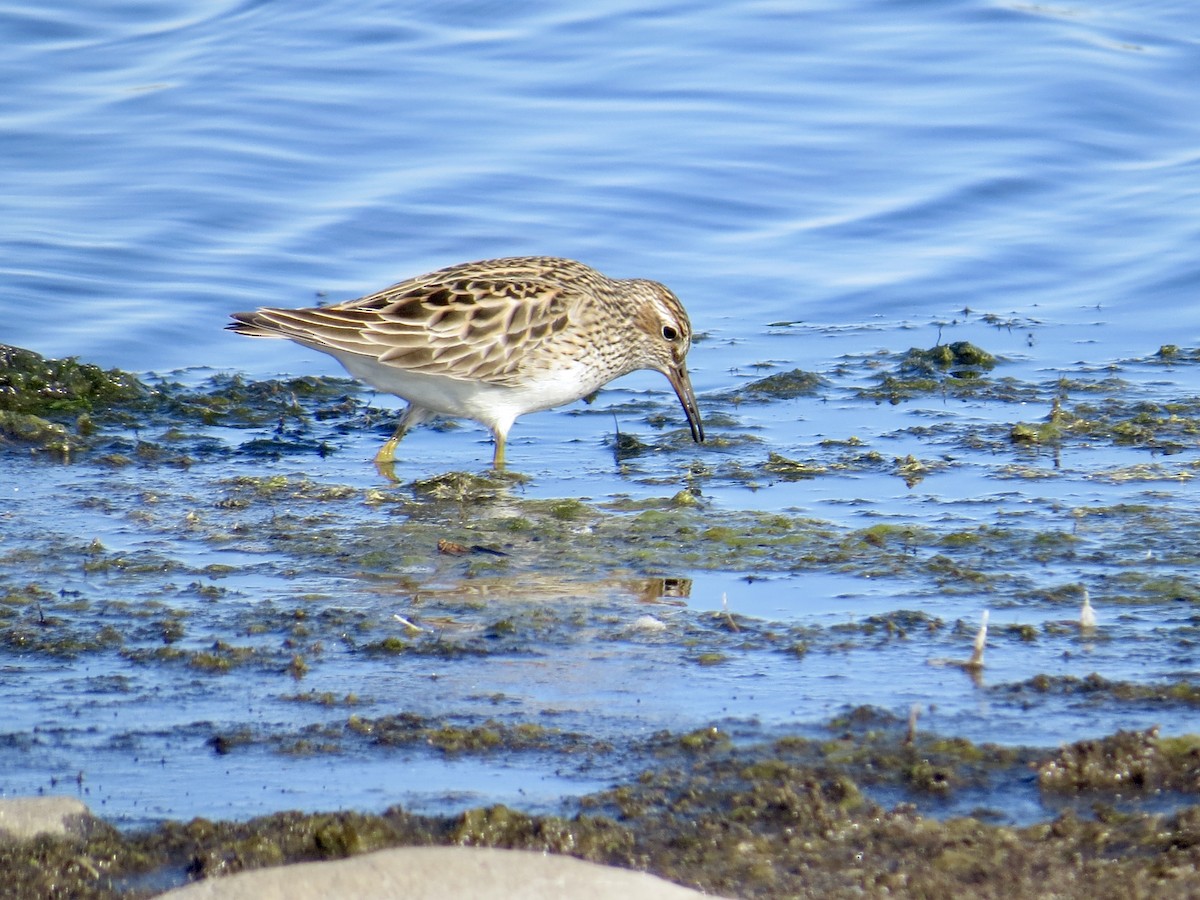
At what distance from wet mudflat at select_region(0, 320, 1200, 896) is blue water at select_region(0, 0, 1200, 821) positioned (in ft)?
0.24

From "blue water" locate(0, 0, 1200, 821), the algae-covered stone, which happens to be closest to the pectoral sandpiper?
"blue water" locate(0, 0, 1200, 821)

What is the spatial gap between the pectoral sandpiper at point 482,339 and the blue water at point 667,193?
0.35 meters

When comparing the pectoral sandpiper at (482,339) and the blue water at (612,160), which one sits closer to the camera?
the pectoral sandpiper at (482,339)

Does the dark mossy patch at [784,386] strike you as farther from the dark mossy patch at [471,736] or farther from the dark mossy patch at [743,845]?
the dark mossy patch at [743,845]

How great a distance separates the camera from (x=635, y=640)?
5.84 m

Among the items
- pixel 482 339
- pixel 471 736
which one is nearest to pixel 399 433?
pixel 482 339

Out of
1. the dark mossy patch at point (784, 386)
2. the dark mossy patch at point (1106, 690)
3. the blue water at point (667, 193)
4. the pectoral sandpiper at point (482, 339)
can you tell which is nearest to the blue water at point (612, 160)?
the blue water at point (667, 193)

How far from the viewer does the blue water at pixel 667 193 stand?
8406 mm

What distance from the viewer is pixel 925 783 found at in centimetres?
462

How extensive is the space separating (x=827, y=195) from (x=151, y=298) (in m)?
4.89

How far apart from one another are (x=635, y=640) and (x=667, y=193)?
7.66 meters

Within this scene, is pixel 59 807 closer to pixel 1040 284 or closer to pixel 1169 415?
pixel 1169 415

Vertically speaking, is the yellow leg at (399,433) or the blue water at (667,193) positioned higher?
the blue water at (667,193)

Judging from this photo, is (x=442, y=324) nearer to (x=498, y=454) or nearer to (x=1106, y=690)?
(x=498, y=454)
